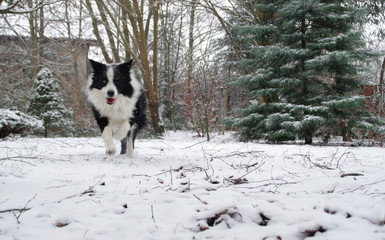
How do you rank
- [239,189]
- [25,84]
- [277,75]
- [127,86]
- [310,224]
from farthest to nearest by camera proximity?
[25,84] → [277,75] → [127,86] → [239,189] → [310,224]

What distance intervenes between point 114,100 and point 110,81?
0.32 meters

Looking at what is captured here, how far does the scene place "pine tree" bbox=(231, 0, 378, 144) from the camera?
7145 mm

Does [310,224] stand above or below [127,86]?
below

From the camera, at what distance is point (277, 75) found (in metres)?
8.23

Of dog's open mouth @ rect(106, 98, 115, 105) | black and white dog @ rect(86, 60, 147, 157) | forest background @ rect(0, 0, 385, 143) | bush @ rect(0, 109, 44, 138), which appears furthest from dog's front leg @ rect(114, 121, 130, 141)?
bush @ rect(0, 109, 44, 138)

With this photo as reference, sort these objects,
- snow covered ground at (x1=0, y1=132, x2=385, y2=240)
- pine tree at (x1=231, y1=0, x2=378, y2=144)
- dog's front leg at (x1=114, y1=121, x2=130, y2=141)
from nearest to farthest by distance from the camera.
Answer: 1. snow covered ground at (x1=0, y1=132, x2=385, y2=240)
2. dog's front leg at (x1=114, y1=121, x2=130, y2=141)
3. pine tree at (x1=231, y1=0, x2=378, y2=144)

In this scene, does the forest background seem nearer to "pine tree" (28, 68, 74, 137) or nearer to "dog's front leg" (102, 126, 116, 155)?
"pine tree" (28, 68, 74, 137)

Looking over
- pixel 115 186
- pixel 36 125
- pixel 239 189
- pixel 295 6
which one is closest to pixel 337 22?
pixel 295 6

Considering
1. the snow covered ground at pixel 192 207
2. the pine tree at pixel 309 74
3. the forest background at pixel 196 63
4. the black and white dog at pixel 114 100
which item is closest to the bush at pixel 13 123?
the forest background at pixel 196 63

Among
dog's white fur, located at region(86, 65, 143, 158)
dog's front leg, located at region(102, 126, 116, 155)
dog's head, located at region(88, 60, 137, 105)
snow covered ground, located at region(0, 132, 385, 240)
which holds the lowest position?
snow covered ground, located at region(0, 132, 385, 240)

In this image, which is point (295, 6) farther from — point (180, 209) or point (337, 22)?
point (180, 209)

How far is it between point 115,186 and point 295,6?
7703mm

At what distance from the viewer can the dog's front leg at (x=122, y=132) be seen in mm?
4250

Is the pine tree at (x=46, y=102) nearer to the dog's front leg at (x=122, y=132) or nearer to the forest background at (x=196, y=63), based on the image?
the forest background at (x=196, y=63)
